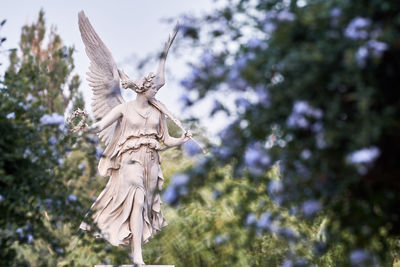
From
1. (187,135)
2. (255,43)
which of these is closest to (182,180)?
(255,43)

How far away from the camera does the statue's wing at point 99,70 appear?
8.18m

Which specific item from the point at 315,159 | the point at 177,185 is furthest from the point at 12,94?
the point at 315,159

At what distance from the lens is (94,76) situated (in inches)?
330

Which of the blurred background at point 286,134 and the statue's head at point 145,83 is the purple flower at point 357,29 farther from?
the statue's head at point 145,83

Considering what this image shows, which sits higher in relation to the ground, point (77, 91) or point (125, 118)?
point (77, 91)

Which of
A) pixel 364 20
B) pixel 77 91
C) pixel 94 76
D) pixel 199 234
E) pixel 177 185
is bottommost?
pixel 199 234

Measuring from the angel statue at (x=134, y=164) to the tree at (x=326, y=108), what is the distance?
4.66 meters

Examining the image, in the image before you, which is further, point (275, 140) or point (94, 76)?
point (94, 76)

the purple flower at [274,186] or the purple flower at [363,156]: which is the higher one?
the purple flower at [363,156]

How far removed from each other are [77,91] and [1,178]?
59.8 ft

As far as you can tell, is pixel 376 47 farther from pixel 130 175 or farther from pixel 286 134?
pixel 130 175

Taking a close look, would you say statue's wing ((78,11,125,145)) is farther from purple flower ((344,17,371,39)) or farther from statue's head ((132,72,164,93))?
purple flower ((344,17,371,39))

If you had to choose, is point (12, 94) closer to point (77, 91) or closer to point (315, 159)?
point (315, 159)

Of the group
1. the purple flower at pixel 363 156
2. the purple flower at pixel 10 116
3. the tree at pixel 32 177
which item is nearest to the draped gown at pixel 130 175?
the tree at pixel 32 177
